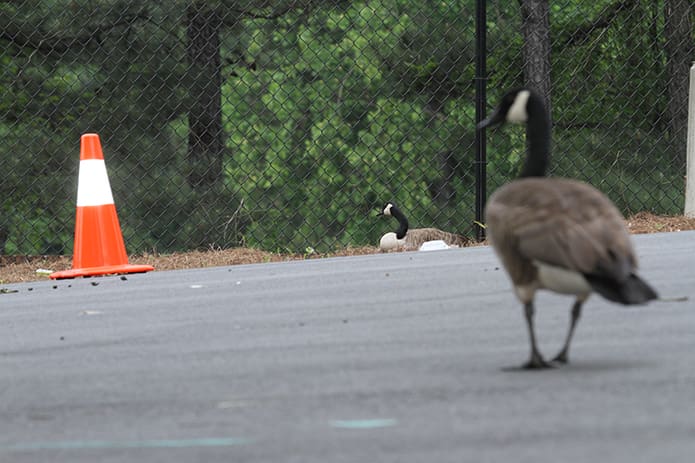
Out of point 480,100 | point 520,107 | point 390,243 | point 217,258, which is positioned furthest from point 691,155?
point 520,107

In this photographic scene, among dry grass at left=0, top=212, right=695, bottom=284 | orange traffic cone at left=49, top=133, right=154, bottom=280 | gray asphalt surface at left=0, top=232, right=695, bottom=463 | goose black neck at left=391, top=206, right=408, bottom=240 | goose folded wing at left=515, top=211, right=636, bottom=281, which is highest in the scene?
goose folded wing at left=515, top=211, right=636, bottom=281

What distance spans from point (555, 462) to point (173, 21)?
13.0 metres

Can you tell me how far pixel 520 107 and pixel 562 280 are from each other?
778 millimetres

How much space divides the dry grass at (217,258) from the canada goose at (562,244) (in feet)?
20.7

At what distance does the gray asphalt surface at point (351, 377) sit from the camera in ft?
9.63

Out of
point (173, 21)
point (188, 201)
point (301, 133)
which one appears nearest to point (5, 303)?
point (188, 201)

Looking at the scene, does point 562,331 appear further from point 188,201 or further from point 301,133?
point 301,133

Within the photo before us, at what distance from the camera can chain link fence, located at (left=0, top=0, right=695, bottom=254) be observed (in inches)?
535

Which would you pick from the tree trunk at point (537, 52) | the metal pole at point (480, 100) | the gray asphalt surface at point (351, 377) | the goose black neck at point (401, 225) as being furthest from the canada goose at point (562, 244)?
the goose black neck at point (401, 225)

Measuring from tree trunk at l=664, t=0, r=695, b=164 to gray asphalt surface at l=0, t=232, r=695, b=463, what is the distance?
19.9 feet

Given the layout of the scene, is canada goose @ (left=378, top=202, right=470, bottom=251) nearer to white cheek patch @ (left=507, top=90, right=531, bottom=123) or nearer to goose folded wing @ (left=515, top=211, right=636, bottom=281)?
white cheek patch @ (left=507, top=90, right=531, bottom=123)

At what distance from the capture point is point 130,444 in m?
3.14

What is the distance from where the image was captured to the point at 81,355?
16.1ft

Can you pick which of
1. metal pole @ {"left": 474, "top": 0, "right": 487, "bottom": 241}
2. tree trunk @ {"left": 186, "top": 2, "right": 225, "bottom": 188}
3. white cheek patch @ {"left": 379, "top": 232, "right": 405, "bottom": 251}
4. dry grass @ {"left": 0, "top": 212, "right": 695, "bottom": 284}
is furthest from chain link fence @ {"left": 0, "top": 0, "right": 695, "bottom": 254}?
metal pole @ {"left": 474, "top": 0, "right": 487, "bottom": 241}
